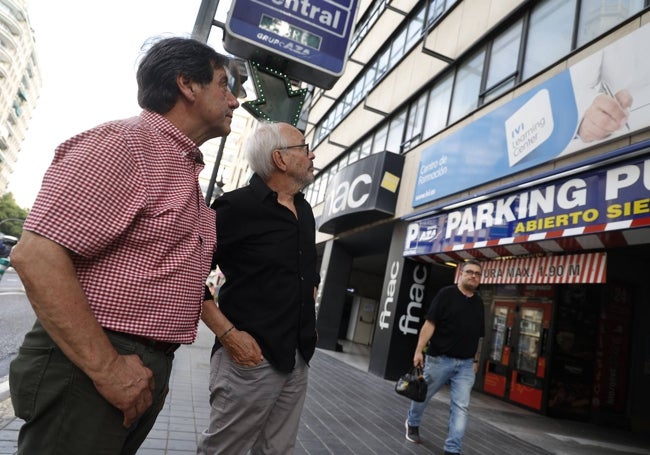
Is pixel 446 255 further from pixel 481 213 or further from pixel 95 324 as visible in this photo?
pixel 95 324

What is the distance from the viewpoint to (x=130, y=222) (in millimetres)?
1110

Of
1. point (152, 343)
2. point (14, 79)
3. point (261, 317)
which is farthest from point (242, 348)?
point (14, 79)

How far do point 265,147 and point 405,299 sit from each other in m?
7.92

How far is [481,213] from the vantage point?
7156 mm

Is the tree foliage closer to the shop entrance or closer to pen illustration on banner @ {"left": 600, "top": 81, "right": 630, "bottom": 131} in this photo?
the shop entrance

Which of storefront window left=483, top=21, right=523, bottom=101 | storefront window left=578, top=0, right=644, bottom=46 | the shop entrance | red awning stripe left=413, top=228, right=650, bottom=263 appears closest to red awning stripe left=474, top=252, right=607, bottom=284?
red awning stripe left=413, top=228, right=650, bottom=263

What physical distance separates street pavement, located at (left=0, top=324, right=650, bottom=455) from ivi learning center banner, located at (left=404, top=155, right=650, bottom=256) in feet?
8.93

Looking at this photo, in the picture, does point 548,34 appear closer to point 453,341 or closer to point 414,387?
point 453,341

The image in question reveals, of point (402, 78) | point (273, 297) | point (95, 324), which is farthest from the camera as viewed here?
point (402, 78)

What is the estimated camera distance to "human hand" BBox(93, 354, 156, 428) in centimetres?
105

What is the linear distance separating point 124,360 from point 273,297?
2.77ft

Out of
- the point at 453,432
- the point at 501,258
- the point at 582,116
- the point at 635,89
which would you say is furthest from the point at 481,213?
the point at 453,432

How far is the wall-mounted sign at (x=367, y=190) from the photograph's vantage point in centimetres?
1032

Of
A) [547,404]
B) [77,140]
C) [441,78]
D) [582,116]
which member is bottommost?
[547,404]
